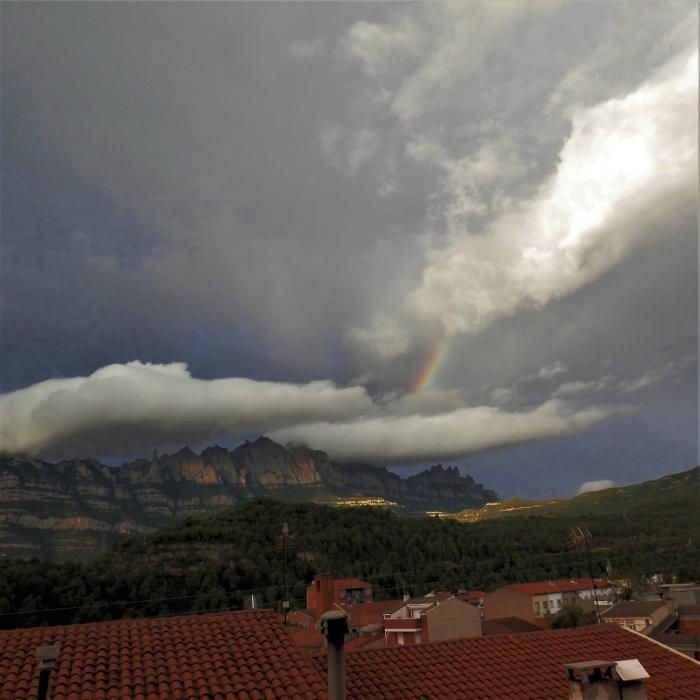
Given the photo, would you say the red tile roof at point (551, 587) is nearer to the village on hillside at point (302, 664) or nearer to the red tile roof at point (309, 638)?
the red tile roof at point (309, 638)

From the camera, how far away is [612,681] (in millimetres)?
10625

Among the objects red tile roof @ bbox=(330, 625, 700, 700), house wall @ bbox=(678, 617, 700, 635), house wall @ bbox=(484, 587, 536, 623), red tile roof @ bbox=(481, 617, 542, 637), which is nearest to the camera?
red tile roof @ bbox=(330, 625, 700, 700)

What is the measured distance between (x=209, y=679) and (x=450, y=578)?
459 ft

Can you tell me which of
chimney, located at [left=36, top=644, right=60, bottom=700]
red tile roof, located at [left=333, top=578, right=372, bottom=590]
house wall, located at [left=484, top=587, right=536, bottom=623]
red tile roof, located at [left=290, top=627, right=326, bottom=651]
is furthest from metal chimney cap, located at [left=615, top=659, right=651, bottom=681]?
red tile roof, located at [left=333, top=578, right=372, bottom=590]

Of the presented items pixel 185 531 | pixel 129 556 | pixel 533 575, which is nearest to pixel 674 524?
pixel 533 575

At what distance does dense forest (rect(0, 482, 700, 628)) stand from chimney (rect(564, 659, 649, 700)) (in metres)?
84.8

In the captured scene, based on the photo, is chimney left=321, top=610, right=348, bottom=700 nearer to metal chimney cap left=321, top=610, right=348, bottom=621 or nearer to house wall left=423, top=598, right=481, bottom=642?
metal chimney cap left=321, top=610, right=348, bottom=621

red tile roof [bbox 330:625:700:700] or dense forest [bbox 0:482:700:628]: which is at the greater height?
dense forest [bbox 0:482:700:628]

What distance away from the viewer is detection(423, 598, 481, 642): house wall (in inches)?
2040

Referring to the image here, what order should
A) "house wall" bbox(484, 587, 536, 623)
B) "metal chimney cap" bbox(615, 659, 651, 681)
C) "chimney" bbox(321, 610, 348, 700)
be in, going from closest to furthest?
"metal chimney cap" bbox(615, 659, 651, 681), "chimney" bbox(321, 610, 348, 700), "house wall" bbox(484, 587, 536, 623)

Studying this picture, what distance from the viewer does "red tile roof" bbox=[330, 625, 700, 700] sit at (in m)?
14.8

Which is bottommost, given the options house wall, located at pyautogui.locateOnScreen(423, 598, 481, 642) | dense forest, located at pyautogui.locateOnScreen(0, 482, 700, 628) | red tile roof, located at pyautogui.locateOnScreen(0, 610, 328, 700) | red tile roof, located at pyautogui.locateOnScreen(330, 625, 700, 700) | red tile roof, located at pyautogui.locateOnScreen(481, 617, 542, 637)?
red tile roof, located at pyautogui.locateOnScreen(481, 617, 542, 637)

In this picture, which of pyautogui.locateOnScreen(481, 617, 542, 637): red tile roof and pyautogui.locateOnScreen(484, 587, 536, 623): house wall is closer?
pyautogui.locateOnScreen(481, 617, 542, 637): red tile roof

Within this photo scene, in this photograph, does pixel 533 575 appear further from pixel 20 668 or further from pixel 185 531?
pixel 20 668
